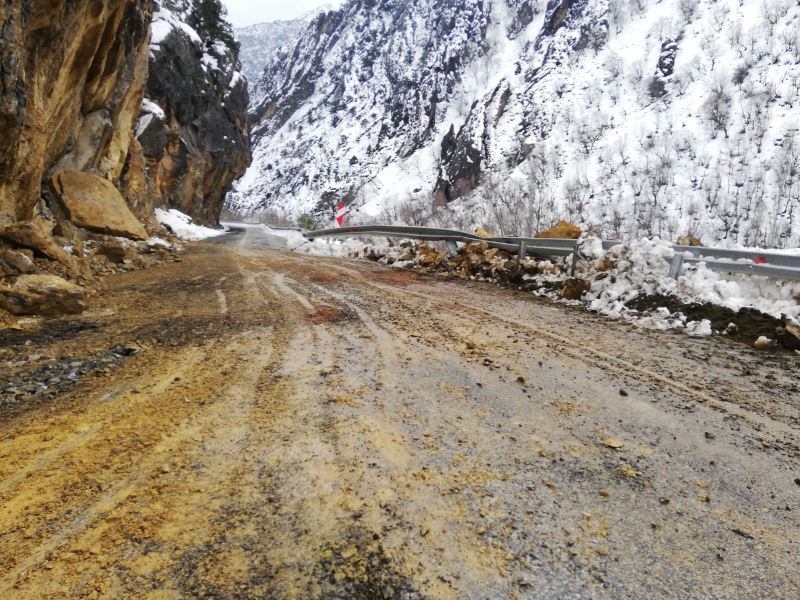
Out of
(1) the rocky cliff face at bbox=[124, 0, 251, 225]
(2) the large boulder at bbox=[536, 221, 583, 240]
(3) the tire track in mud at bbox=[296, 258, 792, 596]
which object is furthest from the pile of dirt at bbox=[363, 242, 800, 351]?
(1) the rocky cliff face at bbox=[124, 0, 251, 225]

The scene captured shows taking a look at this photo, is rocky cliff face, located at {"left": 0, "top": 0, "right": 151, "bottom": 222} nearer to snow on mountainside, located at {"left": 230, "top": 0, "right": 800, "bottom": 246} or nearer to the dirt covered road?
the dirt covered road

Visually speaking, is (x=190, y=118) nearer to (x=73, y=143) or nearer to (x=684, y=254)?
(x=73, y=143)

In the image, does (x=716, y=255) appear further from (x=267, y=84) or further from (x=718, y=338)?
(x=267, y=84)

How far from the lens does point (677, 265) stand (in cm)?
624

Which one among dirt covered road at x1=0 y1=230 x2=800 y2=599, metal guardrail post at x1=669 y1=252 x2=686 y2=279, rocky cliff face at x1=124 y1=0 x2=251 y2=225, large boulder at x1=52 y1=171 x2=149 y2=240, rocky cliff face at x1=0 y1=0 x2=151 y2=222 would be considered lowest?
dirt covered road at x1=0 y1=230 x2=800 y2=599

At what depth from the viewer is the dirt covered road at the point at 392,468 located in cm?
170

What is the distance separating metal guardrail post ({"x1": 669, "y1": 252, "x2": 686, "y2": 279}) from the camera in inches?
245

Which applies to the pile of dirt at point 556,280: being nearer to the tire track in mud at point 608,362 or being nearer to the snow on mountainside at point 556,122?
the tire track in mud at point 608,362

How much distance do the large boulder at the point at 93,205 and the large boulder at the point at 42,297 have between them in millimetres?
7129

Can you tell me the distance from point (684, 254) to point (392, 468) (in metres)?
5.97

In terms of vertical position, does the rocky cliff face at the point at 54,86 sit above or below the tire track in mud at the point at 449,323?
above

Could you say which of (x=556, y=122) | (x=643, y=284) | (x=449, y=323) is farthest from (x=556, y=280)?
(x=556, y=122)

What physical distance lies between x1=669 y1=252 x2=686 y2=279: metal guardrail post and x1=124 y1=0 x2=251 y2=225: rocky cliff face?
806 inches

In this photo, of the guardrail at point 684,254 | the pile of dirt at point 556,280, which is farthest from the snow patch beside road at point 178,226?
the guardrail at point 684,254
